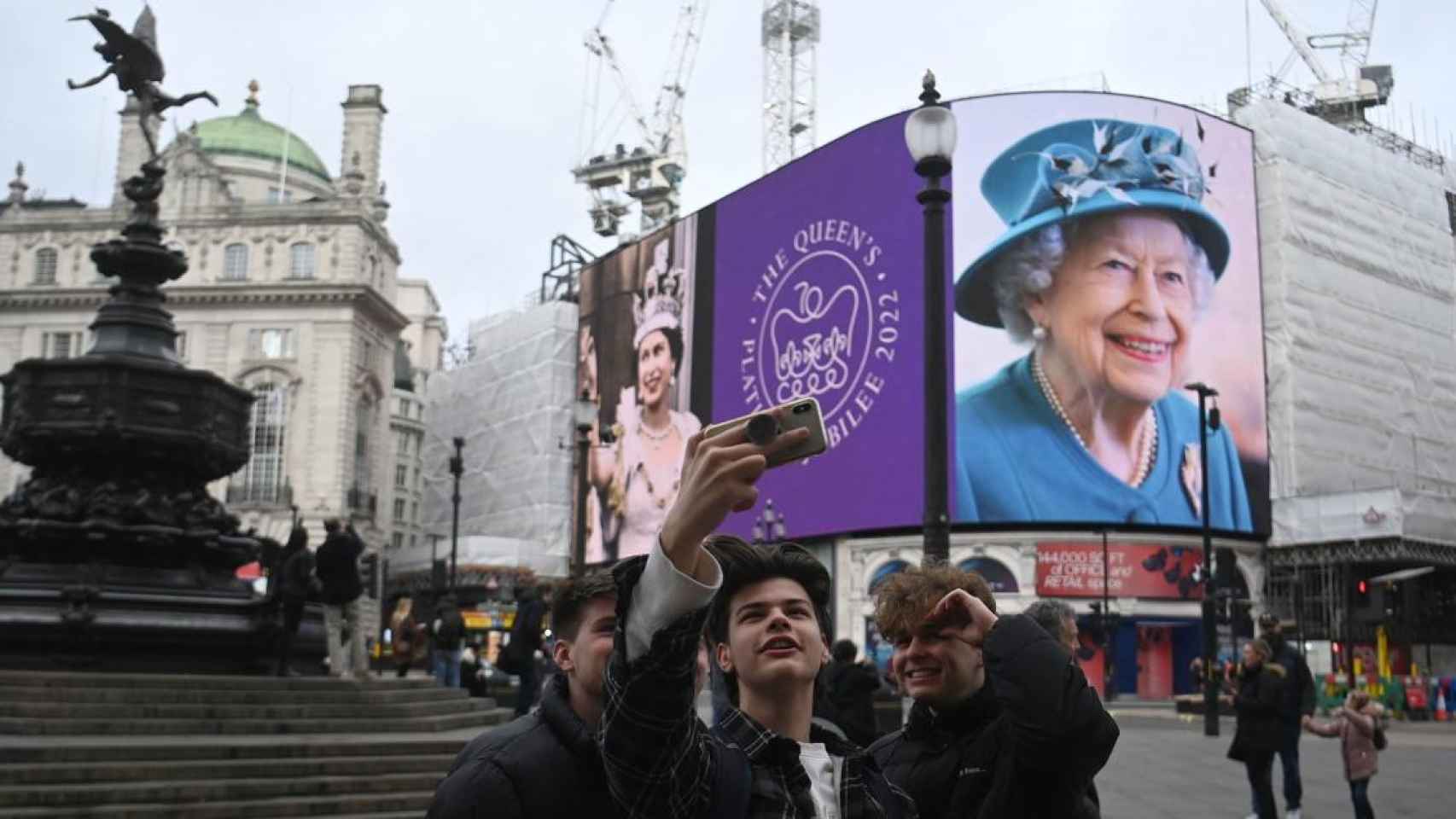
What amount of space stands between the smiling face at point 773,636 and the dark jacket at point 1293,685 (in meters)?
8.78

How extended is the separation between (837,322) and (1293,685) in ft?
135

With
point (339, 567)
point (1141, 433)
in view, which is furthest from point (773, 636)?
point (1141, 433)

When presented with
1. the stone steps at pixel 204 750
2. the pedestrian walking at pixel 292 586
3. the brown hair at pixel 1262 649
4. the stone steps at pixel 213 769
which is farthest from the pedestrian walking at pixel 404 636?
the brown hair at pixel 1262 649

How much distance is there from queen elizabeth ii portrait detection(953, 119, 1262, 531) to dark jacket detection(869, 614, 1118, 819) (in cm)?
4473

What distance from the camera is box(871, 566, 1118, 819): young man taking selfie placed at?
2988mm

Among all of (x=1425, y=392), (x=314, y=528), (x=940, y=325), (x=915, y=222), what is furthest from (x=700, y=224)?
(x=940, y=325)

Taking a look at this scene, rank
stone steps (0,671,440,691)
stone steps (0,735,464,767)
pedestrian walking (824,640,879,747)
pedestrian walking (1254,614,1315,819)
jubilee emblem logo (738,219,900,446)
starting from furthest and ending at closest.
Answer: jubilee emblem logo (738,219,900,446) < stone steps (0,671,440,691) < pedestrian walking (1254,614,1315,819) < stone steps (0,735,464,767) < pedestrian walking (824,640,879,747)

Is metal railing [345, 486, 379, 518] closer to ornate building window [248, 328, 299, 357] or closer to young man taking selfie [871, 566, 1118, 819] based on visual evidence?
ornate building window [248, 328, 299, 357]

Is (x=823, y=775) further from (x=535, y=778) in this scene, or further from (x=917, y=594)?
(x=535, y=778)

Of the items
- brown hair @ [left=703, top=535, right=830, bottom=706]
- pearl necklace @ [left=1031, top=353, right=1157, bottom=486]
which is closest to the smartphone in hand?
brown hair @ [left=703, top=535, right=830, bottom=706]

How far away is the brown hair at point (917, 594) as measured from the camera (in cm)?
339

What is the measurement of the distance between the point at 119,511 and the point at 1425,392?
51236mm

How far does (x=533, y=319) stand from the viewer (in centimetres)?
7331

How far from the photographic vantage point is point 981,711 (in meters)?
3.48
